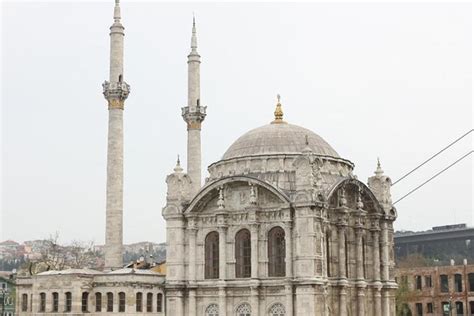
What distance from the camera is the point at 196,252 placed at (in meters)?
45.7

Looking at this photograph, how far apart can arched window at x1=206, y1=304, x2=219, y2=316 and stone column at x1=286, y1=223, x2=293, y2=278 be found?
5.11 m

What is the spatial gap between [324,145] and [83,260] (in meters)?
47.8

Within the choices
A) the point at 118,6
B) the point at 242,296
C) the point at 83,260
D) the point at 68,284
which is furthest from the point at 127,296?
the point at 83,260

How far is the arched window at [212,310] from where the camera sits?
4497cm

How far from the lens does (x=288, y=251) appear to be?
42.9 m

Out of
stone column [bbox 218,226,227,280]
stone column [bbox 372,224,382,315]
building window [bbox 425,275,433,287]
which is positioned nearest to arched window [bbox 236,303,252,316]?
stone column [bbox 218,226,227,280]

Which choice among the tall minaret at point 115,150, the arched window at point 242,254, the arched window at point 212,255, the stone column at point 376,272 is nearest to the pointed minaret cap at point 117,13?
the tall minaret at point 115,150

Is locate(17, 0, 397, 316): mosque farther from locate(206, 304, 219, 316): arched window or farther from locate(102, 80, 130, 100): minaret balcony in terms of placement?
locate(102, 80, 130, 100): minaret balcony

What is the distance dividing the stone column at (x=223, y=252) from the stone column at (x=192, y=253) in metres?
1.94

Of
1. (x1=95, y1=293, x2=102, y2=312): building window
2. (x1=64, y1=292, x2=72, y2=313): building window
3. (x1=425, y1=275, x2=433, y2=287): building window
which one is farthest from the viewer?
(x1=425, y1=275, x2=433, y2=287): building window

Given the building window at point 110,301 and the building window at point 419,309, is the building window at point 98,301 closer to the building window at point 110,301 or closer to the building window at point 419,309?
the building window at point 110,301

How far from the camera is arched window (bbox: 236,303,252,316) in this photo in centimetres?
4393

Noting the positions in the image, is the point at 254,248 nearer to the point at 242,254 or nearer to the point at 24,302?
the point at 242,254

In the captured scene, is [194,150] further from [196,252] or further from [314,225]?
[314,225]
